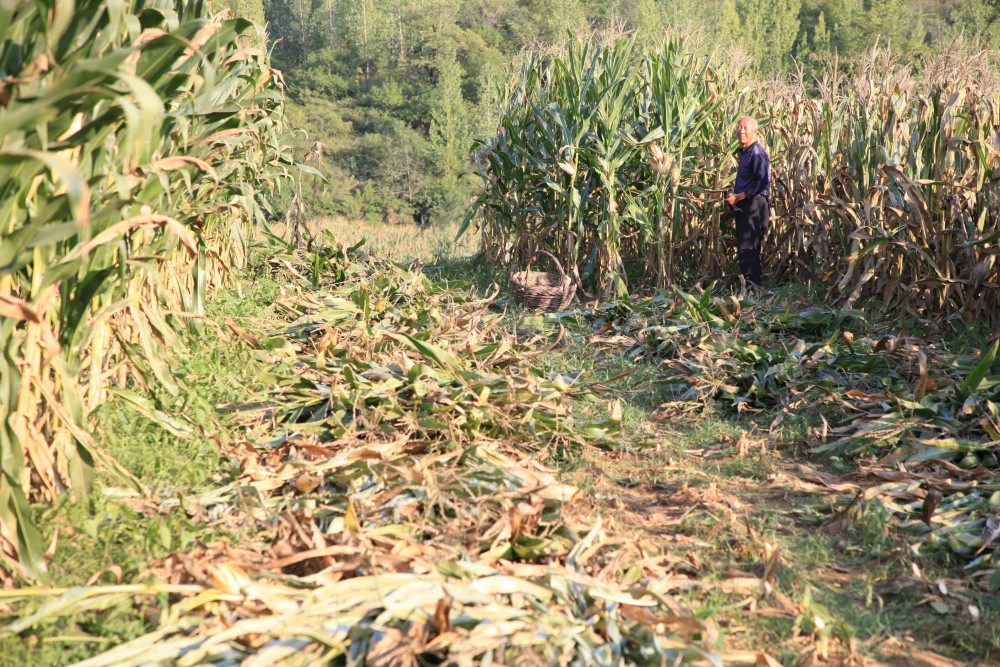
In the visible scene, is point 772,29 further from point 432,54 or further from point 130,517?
point 130,517

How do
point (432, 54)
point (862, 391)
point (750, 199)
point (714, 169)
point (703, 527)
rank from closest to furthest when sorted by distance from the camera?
point (703, 527) < point (862, 391) < point (750, 199) < point (714, 169) < point (432, 54)

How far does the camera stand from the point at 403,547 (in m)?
2.63

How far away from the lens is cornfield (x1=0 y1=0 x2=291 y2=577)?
2.16 m

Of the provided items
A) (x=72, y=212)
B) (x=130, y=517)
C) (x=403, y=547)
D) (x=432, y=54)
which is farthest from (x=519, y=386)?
(x=432, y=54)

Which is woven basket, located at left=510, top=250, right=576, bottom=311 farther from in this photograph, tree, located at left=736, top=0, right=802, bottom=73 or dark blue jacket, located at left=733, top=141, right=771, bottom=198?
tree, located at left=736, top=0, right=802, bottom=73

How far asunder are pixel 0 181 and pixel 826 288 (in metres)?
6.37

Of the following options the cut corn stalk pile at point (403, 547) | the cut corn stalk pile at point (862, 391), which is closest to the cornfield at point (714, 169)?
the cut corn stalk pile at point (862, 391)

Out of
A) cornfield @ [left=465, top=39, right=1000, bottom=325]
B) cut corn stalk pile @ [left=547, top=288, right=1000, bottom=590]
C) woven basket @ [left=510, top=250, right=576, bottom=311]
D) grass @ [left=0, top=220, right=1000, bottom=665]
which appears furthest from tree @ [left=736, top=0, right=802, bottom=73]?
grass @ [left=0, top=220, right=1000, bottom=665]

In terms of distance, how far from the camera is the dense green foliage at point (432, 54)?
105 ft

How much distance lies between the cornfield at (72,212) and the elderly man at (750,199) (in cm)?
508

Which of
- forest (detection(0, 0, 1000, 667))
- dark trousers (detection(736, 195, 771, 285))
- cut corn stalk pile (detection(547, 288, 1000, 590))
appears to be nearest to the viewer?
forest (detection(0, 0, 1000, 667))

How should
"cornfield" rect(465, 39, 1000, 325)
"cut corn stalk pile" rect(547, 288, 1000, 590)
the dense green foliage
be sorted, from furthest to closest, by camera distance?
the dense green foliage → "cornfield" rect(465, 39, 1000, 325) → "cut corn stalk pile" rect(547, 288, 1000, 590)

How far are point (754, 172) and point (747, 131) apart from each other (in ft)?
1.21

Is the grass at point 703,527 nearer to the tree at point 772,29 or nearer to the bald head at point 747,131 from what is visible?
the bald head at point 747,131
